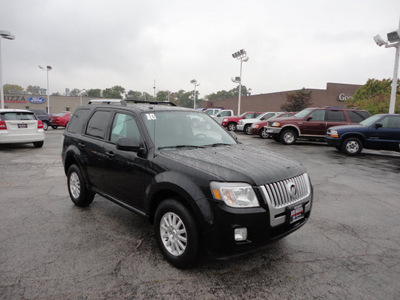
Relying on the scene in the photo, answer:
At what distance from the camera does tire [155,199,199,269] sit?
2766 millimetres

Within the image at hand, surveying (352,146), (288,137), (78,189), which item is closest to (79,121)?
(78,189)

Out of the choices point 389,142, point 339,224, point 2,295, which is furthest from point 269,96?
point 2,295

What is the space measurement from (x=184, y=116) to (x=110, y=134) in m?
1.11

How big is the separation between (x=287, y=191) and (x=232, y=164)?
2.09 ft

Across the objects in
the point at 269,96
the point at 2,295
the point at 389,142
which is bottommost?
the point at 2,295

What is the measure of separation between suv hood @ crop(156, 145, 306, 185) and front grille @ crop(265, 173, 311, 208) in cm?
6

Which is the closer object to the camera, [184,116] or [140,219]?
[184,116]

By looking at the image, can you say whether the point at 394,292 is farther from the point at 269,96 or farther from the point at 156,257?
the point at 269,96

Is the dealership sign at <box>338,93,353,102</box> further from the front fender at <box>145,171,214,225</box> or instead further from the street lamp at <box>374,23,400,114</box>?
the front fender at <box>145,171,214,225</box>

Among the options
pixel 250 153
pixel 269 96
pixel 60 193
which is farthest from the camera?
pixel 269 96

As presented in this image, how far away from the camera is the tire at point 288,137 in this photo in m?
14.2

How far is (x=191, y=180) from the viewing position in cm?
278

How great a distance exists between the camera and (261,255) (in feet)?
10.8

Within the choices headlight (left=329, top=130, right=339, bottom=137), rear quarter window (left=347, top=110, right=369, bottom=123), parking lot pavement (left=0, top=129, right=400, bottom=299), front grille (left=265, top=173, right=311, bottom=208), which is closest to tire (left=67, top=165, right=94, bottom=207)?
parking lot pavement (left=0, top=129, right=400, bottom=299)
